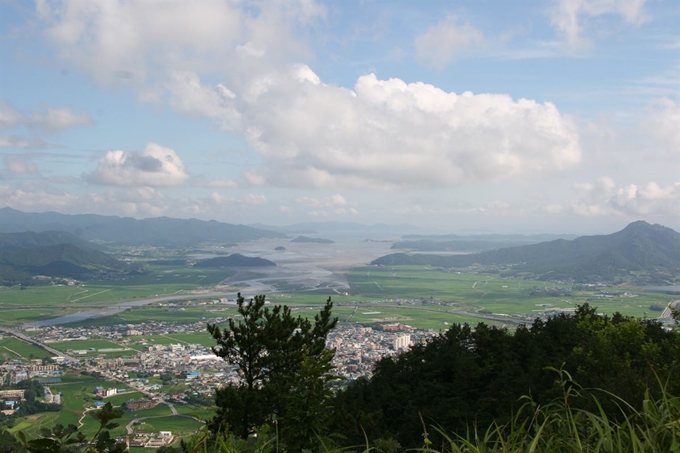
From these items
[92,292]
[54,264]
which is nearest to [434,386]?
[92,292]

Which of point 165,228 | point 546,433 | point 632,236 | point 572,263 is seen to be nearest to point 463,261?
point 572,263

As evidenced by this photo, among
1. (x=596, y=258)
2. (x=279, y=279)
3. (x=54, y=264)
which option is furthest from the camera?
(x=54, y=264)

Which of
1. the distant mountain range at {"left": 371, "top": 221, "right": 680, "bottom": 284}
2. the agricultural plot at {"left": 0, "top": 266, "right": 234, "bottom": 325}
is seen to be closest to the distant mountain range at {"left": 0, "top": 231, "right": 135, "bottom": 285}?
the agricultural plot at {"left": 0, "top": 266, "right": 234, "bottom": 325}

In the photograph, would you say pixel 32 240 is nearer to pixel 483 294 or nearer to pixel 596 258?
pixel 483 294

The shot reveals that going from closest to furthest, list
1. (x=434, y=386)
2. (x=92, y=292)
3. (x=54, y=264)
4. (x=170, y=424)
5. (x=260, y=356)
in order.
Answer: (x=260, y=356) → (x=434, y=386) → (x=170, y=424) → (x=92, y=292) → (x=54, y=264)

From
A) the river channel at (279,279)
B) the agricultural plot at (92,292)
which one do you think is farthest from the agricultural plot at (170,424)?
the agricultural plot at (92,292)

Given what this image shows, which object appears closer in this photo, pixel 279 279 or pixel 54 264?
pixel 279 279

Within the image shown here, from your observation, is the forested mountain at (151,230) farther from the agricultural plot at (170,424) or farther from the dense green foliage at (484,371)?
the dense green foliage at (484,371)

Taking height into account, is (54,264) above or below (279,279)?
below
